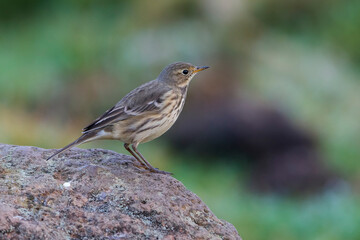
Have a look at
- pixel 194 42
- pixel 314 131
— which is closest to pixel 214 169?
pixel 314 131

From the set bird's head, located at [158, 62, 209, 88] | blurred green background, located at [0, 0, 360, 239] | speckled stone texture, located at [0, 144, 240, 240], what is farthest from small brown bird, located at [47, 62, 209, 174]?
blurred green background, located at [0, 0, 360, 239]

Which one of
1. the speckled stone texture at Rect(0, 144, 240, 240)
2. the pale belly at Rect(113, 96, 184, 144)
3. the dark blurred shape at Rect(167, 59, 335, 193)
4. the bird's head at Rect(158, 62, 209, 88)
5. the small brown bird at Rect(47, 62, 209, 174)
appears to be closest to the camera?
the speckled stone texture at Rect(0, 144, 240, 240)

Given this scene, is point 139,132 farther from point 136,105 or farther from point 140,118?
point 136,105

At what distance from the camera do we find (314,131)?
12.3 metres

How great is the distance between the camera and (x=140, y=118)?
18.6 feet

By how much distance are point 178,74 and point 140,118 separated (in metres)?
0.98

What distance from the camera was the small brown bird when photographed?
5.52m

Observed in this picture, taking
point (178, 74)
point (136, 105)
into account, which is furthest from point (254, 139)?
point (136, 105)

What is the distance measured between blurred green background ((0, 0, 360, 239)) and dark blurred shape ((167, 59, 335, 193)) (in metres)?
0.27

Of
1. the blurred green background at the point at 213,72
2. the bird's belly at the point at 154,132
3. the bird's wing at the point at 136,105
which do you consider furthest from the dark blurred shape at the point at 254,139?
the bird's belly at the point at 154,132

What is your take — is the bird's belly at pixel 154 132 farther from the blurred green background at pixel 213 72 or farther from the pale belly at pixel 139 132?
the blurred green background at pixel 213 72

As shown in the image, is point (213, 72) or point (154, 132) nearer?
point (154, 132)

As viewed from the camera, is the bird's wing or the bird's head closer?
the bird's wing

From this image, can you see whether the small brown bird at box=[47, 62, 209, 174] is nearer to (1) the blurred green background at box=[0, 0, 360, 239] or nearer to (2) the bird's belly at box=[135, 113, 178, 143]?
(2) the bird's belly at box=[135, 113, 178, 143]
